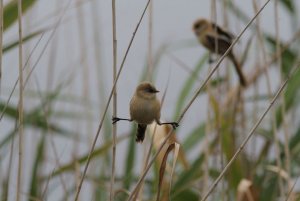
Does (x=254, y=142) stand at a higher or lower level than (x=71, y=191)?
higher

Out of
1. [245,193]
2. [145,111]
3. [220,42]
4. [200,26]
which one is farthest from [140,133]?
[200,26]

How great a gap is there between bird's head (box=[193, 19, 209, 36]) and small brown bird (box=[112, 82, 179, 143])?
1190 mm

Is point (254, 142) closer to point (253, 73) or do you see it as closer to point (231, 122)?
point (231, 122)

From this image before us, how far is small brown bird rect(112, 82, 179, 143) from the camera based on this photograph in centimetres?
147

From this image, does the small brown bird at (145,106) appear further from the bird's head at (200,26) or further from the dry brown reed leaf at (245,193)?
→ the bird's head at (200,26)

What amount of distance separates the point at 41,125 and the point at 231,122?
0.73m

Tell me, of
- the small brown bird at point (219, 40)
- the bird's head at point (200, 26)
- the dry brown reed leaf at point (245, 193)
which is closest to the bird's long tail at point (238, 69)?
the small brown bird at point (219, 40)

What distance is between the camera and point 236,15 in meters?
2.33

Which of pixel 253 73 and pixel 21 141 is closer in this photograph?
pixel 21 141

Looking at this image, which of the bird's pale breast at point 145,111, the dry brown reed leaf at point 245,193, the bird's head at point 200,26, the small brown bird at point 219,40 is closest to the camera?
the bird's pale breast at point 145,111

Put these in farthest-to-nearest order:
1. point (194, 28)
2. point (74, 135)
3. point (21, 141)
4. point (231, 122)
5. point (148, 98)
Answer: point (194, 28) → point (74, 135) → point (231, 122) → point (148, 98) → point (21, 141)

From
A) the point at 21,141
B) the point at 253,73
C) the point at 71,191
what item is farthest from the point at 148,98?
the point at 253,73

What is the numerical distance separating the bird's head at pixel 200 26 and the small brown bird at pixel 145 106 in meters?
1.19

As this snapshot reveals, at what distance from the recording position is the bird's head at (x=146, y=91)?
4.91 ft
